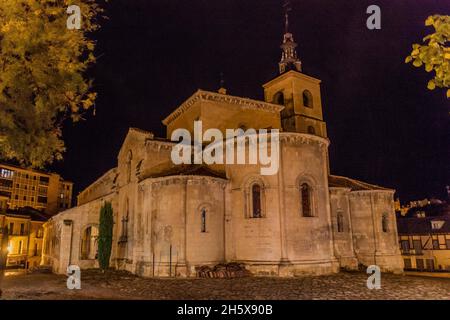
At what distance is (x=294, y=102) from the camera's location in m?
30.8

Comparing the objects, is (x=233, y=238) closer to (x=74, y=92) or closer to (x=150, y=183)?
(x=150, y=183)

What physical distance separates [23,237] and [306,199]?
140ft

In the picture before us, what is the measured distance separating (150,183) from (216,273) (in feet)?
22.3

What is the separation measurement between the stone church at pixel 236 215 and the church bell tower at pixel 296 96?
529cm

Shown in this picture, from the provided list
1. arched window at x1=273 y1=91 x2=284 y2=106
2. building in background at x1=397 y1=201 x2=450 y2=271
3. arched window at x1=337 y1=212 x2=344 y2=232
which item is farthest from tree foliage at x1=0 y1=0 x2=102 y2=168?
building in background at x1=397 y1=201 x2=450 y2=271

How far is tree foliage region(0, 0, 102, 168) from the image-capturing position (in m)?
10.6

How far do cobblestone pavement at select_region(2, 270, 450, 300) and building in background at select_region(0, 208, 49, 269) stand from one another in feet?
106

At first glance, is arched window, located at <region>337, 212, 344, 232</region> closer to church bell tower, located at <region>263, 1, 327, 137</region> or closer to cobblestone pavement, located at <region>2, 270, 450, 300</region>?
cobblestone pavement, located at <region>2, 270, 450, 300</region>

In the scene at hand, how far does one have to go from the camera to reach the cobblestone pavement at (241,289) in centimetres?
1302

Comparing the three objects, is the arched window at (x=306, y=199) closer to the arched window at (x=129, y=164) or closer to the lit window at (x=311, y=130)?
the lit window at (x=311, y=130)

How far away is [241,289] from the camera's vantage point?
14883 millimetres

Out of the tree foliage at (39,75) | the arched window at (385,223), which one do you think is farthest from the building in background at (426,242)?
the tree foliage at (39,75)

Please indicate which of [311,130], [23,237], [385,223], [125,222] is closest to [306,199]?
[385,223]
